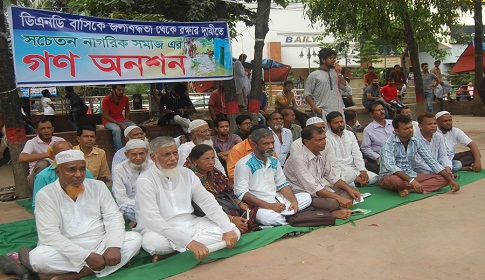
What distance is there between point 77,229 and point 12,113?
3.22m

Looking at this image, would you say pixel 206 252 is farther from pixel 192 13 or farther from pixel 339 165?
pixel 192 13

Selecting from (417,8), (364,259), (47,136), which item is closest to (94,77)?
(47,136)

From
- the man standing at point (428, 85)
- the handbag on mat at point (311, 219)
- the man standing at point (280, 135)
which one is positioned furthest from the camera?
the man standing at point (428, 85)

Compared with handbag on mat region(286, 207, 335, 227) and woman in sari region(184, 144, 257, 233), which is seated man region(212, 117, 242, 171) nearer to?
woman in sari region(184, 144, 257, 233)

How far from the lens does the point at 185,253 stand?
4.02 m

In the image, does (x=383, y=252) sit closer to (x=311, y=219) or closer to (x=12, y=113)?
(x=311, y=219)

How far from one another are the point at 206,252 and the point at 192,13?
5.81 metres

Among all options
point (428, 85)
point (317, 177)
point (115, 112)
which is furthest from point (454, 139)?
point (428, 85)

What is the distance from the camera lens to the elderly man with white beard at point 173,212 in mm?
3953

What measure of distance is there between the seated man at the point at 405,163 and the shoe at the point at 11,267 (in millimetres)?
4407

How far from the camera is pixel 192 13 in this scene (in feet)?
28.0

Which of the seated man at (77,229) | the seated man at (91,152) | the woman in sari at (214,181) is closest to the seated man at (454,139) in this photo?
the woman in sari at (214,181)

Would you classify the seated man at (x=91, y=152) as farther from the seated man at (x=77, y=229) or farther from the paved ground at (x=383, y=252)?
the paved ground at (x=383, y=252)

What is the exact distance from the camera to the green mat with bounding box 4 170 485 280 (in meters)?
3.81
